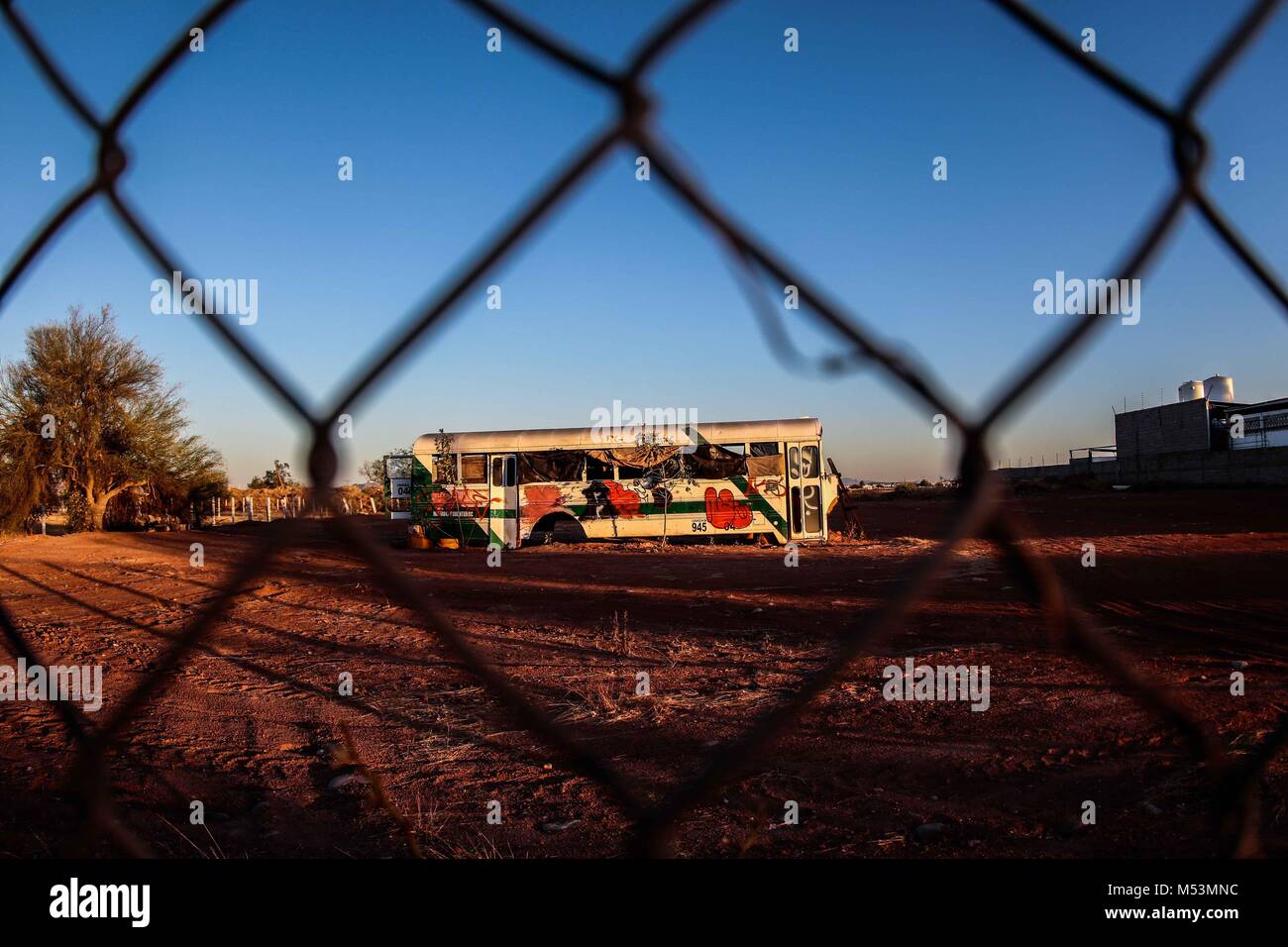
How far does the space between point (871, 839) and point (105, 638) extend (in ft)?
22.4

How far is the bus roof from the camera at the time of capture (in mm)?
14688

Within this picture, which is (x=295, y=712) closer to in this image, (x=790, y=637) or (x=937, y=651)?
(x=790, y=637)

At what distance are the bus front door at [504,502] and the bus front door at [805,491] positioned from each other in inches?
205

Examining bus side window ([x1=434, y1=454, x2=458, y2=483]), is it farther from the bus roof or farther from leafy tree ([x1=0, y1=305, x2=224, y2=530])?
leafy tree ([x1=0, y1=305, x2=224, y2=530])

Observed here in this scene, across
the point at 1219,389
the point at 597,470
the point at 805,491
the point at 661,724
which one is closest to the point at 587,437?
the point at 597,470

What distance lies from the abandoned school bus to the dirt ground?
570 centimetres

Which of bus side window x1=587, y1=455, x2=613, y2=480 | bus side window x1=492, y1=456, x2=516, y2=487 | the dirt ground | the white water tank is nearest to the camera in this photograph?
the dirt ground

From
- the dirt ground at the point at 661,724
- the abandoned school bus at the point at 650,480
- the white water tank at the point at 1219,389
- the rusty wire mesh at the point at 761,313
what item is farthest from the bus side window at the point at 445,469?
the white water tank at the point at 1219,389

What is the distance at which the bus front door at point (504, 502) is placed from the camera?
50.3 ft

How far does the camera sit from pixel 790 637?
19.7 feet

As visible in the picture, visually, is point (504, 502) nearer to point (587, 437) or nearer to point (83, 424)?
point (587, 437)

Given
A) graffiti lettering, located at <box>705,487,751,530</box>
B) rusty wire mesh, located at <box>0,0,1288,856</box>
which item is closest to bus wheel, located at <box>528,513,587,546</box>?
graffiti lettering, located at <box>705,487,751,530</box>

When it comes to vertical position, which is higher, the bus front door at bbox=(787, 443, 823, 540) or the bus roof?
the bus roof

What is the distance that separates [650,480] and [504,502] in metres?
2.93
